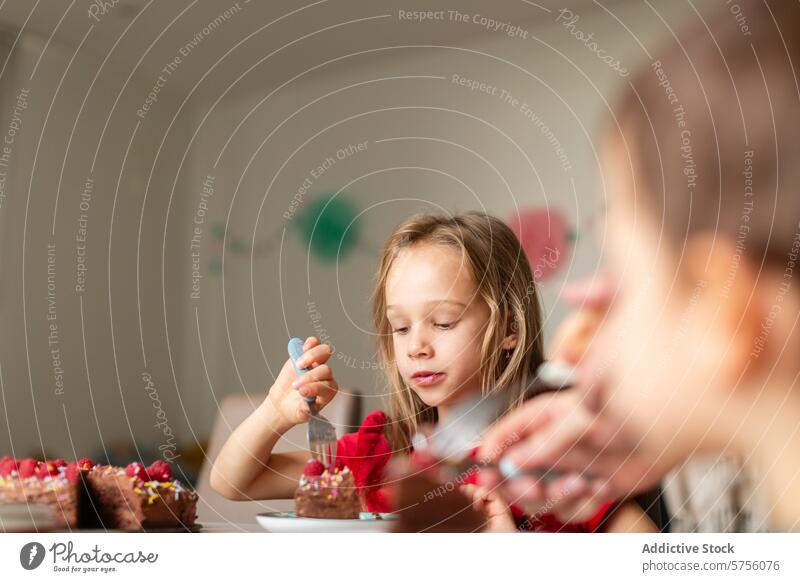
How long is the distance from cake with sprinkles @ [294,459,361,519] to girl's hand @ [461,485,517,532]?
112 mm

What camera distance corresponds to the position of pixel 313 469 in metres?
0.90

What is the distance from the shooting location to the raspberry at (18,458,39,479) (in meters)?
0.92

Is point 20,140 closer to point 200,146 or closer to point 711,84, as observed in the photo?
point 200,146

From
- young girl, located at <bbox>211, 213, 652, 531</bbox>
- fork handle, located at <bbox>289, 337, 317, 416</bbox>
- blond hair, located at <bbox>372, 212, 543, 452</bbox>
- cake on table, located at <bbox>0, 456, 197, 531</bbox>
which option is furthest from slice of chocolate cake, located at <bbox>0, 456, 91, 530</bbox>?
blond hair, located at <bbox>372, 212, 543, 452</bbox>

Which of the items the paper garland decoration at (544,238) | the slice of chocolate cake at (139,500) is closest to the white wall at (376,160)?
the paper garland decoration at (544,238)

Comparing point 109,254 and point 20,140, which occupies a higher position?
point 20,140

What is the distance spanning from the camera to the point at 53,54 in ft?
3.32

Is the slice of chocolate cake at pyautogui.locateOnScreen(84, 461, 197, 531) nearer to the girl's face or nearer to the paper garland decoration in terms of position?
the girl's face

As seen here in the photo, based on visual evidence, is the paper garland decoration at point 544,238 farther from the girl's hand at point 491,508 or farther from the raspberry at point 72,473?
the raspberry at point 72,473

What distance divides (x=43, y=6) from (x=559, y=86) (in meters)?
0.59

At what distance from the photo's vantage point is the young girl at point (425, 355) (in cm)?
88

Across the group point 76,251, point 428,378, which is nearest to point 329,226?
point 428,378
